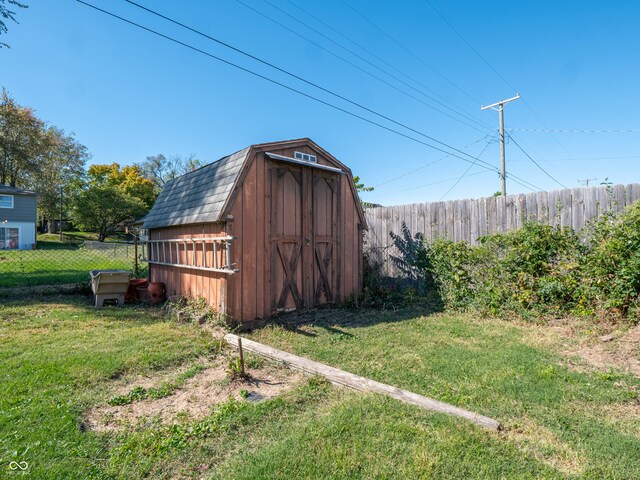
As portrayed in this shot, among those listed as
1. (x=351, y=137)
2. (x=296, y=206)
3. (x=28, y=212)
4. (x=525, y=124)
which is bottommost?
(x=296, y=206)

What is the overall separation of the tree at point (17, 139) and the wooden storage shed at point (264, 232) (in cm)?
3362

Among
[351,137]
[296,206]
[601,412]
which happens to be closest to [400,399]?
[601,412]

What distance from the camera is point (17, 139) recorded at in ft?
101

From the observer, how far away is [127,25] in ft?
19.4

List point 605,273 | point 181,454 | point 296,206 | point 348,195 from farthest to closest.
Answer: point 348,195, point 296,206, point 605,273, point 181,454

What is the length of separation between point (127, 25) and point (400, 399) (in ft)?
23.9

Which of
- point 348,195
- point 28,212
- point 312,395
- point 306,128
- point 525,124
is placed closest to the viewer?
point 312,395

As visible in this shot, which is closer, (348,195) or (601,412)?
(601,412)

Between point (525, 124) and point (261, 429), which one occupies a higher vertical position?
point (525, 124)

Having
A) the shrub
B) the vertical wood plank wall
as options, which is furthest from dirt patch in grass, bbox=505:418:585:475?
the vertical wood plank wall

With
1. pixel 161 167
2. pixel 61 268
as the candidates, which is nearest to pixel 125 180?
pixel 161 167

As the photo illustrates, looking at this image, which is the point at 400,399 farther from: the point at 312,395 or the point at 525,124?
the point at 525,124

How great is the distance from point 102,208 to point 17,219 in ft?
21.1

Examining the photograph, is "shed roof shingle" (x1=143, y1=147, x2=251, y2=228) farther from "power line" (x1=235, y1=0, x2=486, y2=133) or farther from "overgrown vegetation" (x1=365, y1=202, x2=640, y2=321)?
"overgrown vegetation" (x1=365, y1=202, x2=640, y2=321)
